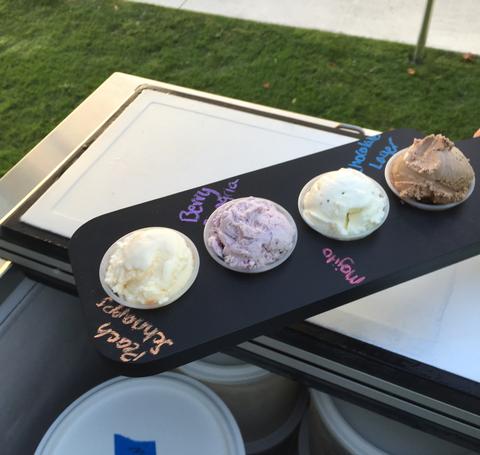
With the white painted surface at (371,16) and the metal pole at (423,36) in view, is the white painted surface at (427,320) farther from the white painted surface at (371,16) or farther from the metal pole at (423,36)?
the white painted surface at (371,16)

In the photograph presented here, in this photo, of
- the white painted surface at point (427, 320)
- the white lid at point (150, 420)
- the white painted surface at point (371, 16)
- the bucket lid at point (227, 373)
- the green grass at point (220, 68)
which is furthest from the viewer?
the white painted surface at point (371, 16)

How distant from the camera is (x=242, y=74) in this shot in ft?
10.4

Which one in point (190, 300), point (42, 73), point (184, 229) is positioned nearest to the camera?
point (190, 300)

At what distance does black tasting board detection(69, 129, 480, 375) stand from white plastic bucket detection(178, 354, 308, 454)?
1.63 ft

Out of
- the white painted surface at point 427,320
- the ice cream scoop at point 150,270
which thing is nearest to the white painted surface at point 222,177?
the white painted surface at point 427,320

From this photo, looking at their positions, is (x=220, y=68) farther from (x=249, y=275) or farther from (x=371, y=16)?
(x=249, y=275)

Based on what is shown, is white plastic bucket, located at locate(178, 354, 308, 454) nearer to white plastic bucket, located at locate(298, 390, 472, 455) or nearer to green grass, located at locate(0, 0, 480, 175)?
white plastic bucket, located at locate(298, 390, 472, 455)

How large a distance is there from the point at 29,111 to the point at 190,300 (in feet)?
8.38

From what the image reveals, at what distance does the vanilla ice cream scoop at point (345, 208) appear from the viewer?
3.18 feet

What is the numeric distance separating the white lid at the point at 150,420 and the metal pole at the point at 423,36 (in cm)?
260

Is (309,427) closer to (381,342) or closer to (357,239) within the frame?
(381,342)

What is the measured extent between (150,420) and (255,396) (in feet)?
1.03

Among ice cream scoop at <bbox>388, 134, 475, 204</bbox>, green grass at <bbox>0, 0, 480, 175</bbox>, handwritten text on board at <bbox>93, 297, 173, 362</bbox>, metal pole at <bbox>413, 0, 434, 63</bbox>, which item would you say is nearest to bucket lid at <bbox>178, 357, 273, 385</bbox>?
handwritten text on board at <bbox>93, 297, 173, 362</bbox>

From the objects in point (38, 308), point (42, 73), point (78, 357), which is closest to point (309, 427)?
point (78, 357)
